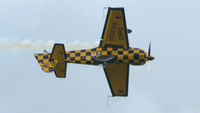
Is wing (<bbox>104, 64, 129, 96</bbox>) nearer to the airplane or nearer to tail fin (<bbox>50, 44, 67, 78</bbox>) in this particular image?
the airplane

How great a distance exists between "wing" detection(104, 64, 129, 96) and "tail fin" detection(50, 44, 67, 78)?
13.2 ft

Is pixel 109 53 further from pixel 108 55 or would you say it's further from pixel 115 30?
pixel 115 30

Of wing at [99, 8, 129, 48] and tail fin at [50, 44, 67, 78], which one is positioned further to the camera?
tail fin at [50, 44, 67, 78]

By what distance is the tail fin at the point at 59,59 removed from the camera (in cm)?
3812

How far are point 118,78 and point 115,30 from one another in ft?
18.1

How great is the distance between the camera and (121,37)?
1515 inches

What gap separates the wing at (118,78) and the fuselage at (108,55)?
245 cm

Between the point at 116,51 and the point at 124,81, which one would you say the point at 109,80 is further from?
the point at 116,51

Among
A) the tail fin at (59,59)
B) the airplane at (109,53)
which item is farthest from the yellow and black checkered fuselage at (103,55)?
the tail fin at (59,59)

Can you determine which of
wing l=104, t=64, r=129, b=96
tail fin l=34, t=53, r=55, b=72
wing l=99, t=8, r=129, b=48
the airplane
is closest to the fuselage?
the airplane

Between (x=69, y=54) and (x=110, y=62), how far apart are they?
10.3 feet

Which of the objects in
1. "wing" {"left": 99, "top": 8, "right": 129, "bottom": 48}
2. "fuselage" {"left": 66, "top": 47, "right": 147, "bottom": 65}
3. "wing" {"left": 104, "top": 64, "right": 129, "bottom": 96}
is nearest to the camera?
"wing" {"left": 99, "top": 8, "right": 129, "bottom": 48}

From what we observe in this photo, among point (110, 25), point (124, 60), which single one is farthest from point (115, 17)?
point (124, 60)

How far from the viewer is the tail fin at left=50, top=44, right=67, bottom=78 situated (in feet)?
125
